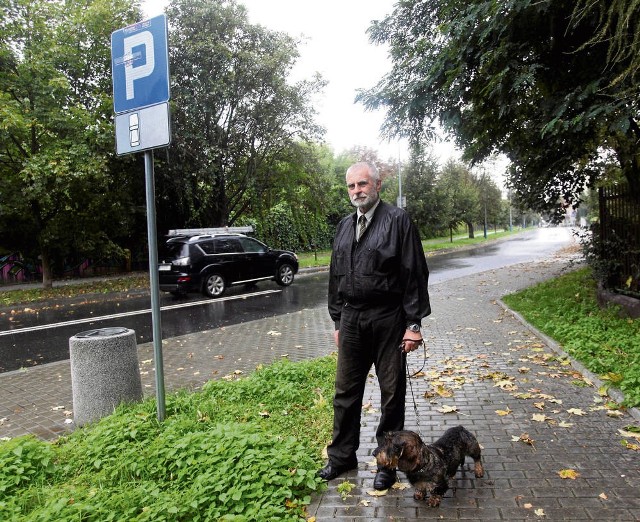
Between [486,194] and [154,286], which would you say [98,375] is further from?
[486,194]

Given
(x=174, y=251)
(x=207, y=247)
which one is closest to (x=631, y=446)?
(x=207, y=247)

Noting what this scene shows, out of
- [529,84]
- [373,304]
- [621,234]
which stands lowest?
[373,304]

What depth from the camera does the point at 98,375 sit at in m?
4.69

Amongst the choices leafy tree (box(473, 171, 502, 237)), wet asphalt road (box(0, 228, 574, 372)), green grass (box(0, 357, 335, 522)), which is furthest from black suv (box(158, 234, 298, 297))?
leafy tree (box(473, 171, 502, 237))

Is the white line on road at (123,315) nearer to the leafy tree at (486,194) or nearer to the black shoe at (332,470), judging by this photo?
the black shoe at (332,470)

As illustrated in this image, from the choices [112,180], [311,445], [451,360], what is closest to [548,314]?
[451,360]

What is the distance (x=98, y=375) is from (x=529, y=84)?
7.13 meters

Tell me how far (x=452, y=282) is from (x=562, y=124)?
8.87 metres

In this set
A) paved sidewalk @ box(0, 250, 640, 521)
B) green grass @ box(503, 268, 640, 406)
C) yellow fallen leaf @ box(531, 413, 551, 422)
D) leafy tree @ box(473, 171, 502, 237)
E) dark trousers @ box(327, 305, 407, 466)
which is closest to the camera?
paved sidewalk @ box(0, 250, 640, 521)

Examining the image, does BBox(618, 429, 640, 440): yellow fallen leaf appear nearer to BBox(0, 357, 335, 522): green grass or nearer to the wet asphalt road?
BBox(0, 357, 335, 522): green grass

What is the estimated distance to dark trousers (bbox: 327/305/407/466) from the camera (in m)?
3.33

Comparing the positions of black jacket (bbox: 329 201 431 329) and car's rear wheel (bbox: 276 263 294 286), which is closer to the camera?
black jacket (bbox: 329 201 431 329)

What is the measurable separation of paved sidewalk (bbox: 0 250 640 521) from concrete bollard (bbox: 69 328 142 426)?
1.21 ft

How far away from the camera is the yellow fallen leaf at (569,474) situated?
3.28 metres
